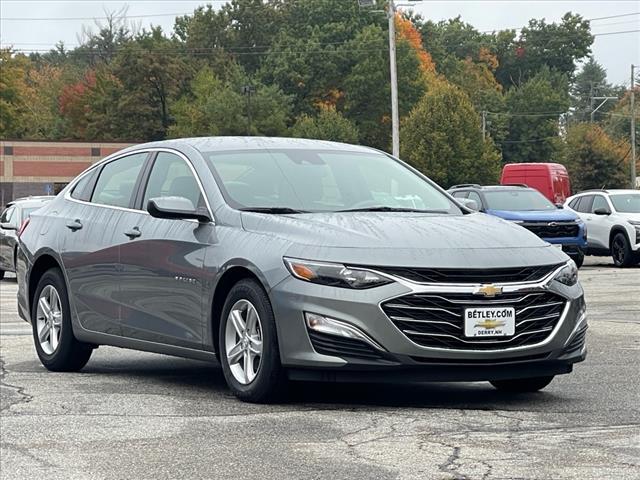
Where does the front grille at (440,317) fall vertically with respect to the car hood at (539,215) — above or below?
above

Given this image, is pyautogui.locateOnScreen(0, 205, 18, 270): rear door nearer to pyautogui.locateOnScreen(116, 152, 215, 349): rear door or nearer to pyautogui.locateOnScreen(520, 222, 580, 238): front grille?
pyautogui.locateOnScreen(520, 222, 580, 238): front grille

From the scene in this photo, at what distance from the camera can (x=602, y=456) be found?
20.8 ft

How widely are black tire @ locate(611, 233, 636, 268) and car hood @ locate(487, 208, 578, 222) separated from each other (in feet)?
4.28

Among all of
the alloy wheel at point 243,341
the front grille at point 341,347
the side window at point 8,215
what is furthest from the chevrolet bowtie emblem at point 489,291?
the side window at point 8,215

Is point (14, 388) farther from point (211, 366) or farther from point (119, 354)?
point (119, 354)

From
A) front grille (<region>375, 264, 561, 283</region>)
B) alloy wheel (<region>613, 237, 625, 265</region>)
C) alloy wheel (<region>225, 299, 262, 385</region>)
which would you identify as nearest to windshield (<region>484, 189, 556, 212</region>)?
alloy wheel (<region>613, 237, 625, 265</region>)

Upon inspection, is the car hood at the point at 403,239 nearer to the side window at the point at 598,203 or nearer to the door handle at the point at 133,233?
the door handle at the point at 133,233

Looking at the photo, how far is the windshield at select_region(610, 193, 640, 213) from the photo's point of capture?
99.0ft

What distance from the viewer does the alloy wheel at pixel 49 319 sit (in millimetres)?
10453

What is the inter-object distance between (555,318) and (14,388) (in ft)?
11.7

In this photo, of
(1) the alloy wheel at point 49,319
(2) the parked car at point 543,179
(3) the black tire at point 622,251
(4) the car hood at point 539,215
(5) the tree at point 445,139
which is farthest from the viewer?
(5) the tree at point 445,139

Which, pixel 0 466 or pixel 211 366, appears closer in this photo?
pixel 0 466

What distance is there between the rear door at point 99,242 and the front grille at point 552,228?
724 inches

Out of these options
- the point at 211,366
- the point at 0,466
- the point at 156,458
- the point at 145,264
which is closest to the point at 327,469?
the point at 156,458
